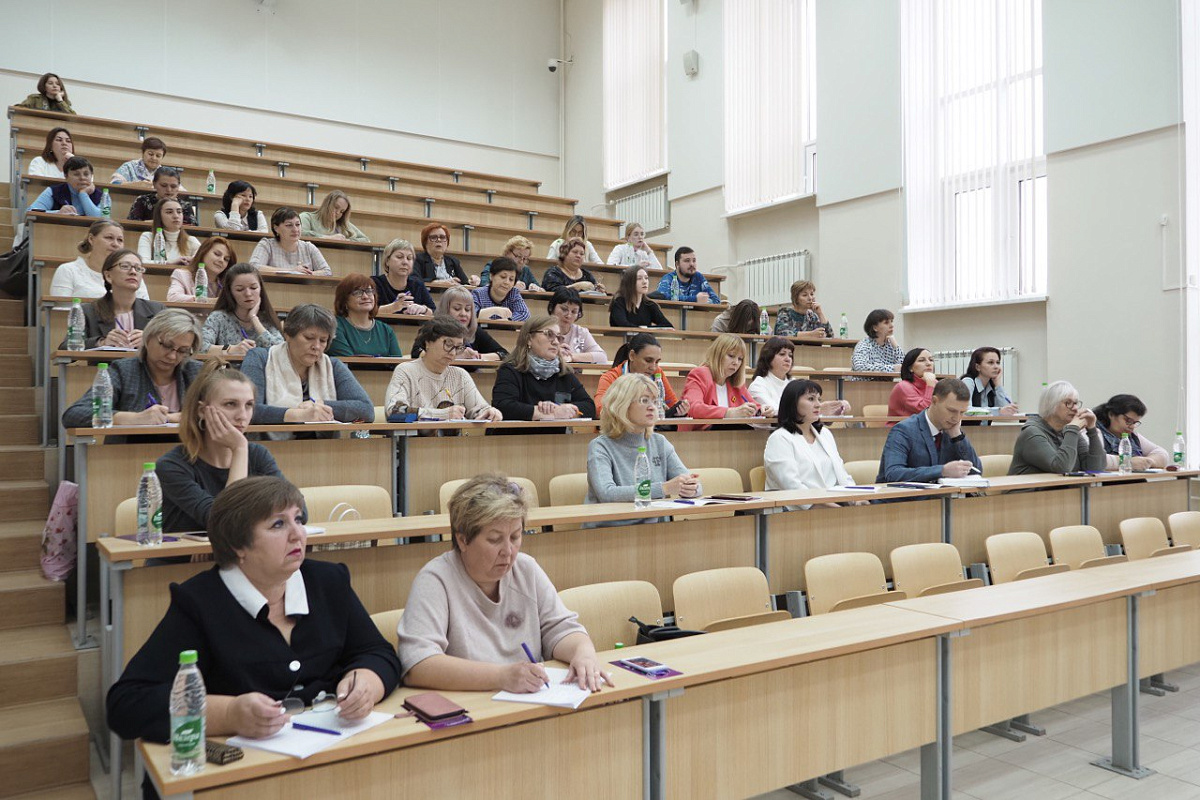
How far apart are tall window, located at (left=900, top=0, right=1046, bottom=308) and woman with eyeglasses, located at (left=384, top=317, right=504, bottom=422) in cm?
469

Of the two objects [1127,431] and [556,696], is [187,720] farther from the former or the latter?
[1127,431]

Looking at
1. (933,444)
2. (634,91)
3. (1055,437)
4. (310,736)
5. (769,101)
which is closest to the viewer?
(310,736)

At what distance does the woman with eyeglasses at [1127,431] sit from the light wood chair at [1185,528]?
1.86 ft

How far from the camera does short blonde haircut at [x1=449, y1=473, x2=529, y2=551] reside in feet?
6.51

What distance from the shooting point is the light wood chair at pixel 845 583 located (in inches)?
113

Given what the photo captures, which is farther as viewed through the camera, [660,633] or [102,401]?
[102,401]

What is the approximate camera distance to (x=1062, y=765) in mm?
2953

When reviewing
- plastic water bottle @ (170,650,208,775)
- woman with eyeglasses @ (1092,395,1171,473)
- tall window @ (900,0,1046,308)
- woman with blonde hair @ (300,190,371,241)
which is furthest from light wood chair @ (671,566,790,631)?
tall window @ (900,0,1046,308)

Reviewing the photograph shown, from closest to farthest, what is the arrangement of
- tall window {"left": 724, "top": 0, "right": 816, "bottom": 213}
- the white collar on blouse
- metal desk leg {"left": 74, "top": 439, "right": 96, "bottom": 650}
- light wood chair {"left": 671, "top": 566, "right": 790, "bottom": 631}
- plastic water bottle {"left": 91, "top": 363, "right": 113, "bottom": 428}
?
the white collar on blouse < light wood chair {"left": 671, "top": 566, "right": 790, "bottom": 631} < metal desk leg {"left": 74, "top": 439, "right": 96, "bottom": 650} < plastic water bottle {"left": 91, "top": 363, "right": 113, "bottom": 428} < tall window {"left": 724, "top": 0, "right": 816, "bottom": 213}

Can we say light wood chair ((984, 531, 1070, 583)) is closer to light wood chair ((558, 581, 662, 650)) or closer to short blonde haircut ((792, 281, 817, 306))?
light wood chair ((558, 581, 662, 650))

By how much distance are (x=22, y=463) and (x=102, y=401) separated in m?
0.96

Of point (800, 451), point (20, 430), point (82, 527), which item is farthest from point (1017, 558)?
point (20, 430)

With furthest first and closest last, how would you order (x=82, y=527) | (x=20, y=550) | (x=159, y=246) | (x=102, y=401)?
(x=159, y=246) < (x=20, y=550) < (x=102, y=401) < (x=82, y=527)

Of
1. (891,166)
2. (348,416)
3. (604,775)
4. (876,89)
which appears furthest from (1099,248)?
(604,775)
